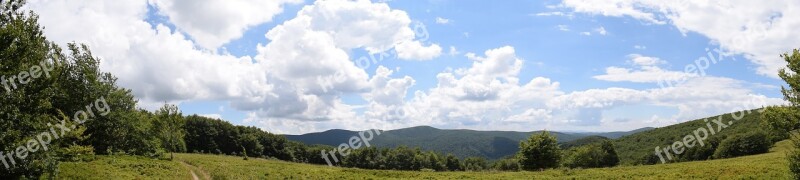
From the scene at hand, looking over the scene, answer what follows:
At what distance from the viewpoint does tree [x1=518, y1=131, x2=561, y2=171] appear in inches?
2667

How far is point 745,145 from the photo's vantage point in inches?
3135

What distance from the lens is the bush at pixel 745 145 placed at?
77.1m

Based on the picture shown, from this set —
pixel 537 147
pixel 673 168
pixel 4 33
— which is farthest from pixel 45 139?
pixel 537 147

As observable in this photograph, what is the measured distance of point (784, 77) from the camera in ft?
98.9

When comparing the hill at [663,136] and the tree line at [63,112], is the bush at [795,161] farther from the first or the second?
the hill at [663,136]

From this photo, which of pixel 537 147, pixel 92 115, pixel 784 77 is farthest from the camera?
pixel 537 147

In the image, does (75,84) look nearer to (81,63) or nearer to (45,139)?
(81,63)

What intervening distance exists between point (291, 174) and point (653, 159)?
3834 inches

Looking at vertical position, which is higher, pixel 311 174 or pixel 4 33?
pixel 4 33

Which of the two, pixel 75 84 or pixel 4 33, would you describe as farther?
pixel 75 84

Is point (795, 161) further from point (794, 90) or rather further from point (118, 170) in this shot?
point (118, 170)

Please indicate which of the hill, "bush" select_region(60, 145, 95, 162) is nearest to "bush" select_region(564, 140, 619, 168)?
the hill

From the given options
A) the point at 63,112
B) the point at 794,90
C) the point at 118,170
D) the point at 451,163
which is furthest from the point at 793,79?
the point at 451,163

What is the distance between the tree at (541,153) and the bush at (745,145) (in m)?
37.3
